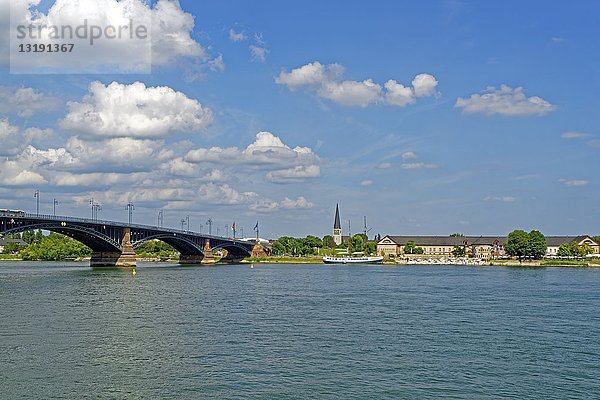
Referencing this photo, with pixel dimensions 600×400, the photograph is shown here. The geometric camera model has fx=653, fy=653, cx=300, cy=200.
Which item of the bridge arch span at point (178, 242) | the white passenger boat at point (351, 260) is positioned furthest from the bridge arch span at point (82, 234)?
the white passenger boat at point (351, 260)

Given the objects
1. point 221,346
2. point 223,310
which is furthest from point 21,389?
point 223,310

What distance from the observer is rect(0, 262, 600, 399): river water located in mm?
25922

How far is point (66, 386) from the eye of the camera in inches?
1019

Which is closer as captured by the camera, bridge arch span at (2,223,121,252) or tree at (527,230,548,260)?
bridge arch span at (2,223,121,252)

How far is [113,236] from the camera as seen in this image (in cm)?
12481

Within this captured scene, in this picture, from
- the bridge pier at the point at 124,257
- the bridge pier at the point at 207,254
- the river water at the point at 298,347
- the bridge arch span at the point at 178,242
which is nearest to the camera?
the river water at the point at 298,347

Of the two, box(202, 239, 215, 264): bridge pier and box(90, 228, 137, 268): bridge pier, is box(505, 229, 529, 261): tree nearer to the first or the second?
box(202, 239, 215, 264): bridge pier

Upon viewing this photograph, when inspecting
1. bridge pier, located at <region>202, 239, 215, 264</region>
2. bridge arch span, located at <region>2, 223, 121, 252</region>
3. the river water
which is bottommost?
the river water

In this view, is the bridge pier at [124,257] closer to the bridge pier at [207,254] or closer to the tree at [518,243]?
the bridge pier at [207,254]

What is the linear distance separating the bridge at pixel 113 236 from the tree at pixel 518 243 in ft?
236

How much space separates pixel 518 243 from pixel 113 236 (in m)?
90.9

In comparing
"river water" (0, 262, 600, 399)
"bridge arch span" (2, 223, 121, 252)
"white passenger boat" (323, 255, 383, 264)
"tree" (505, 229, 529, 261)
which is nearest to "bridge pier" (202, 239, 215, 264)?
"white passenger boat" (323, 255, 383, 264)

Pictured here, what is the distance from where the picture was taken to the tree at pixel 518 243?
151250 millimetres

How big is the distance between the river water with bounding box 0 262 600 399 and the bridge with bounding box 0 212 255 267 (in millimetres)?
40690
